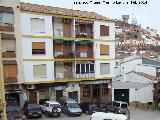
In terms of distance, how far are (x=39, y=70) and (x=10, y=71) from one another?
419 centimetres

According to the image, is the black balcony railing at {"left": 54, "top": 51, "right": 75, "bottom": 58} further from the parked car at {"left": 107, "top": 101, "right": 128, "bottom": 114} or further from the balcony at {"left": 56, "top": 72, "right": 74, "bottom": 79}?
the parked car at {"left": 107, "top": 101, "right": 128, "bottom": 114}

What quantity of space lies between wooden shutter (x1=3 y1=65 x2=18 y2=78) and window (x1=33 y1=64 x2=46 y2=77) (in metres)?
2.78

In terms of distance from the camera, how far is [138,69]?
6134 centimetres

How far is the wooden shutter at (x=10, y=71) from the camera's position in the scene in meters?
39.9

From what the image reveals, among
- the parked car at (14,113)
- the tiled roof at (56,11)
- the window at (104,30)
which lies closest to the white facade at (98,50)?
the window at (104,30)

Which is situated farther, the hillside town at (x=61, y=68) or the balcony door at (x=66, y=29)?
the balcony door at (x=66, y=29)

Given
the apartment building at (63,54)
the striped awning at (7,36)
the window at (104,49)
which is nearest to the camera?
the striped awning at (7,36)

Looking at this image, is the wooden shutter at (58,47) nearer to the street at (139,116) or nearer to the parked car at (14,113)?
the street at (139,116)

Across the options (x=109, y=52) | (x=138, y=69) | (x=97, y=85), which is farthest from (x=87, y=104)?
(x=138, y=69)

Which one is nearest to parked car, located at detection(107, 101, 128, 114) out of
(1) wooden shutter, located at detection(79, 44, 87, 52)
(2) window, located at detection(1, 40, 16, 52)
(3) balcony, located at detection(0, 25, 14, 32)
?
(1) wooden shutter, located at detection(79, 44, 87, 52)

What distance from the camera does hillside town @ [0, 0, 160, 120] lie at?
40156 mm

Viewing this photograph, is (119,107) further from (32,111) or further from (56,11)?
(56,11)

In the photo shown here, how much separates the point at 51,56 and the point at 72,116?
9034 millimetres

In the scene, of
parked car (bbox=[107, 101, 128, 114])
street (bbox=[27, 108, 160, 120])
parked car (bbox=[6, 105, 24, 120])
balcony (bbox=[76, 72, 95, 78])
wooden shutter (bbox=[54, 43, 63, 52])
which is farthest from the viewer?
balcony (bbox=[76, 72, 95, 78])
